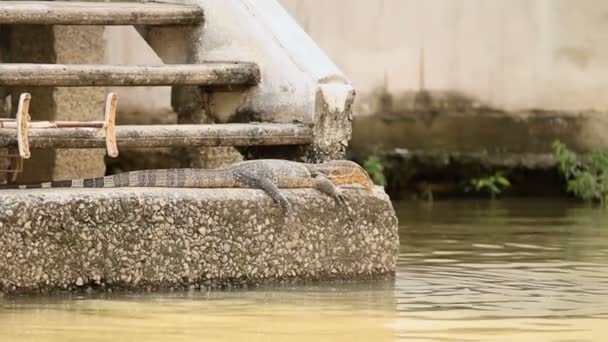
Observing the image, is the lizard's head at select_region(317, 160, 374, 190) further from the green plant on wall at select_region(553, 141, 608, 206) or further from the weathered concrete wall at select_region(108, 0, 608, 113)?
the green plant on wall at select_region(553, 141, 608, 206)

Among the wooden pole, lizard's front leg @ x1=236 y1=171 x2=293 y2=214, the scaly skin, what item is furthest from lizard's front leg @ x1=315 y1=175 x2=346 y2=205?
the wooden pole

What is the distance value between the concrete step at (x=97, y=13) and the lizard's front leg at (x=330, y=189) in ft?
5.43

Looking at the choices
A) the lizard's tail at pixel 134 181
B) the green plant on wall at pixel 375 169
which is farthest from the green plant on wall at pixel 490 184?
the lizard's tail at pixel 134 181

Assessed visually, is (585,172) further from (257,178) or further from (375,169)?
(257,178)

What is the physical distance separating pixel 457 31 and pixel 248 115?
4.82 meters

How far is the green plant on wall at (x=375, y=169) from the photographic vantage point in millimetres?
12844

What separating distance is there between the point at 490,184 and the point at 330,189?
5876 mm

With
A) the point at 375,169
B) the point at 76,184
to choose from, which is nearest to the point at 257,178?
the point at 76,184

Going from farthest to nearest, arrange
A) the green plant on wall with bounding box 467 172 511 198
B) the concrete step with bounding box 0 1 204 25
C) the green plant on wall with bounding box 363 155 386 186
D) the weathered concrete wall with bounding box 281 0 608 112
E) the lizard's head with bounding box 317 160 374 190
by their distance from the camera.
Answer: the green plant on wall with bounding box 467 172 511 198
the weathered concrete wall with bounding box 281 0 608 112
the green plant on wall with bounding box 363 155 386 186
the concrete step with bounding box 0 1 204 25
the lizard's head with bounding box 317 160 374 190

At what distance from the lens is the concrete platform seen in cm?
724

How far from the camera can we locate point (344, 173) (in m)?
8.22

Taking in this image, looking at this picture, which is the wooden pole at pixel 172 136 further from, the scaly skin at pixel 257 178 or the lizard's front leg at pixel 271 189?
the lizard's front leg at pixel 271 189

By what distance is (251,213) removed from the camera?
770cm

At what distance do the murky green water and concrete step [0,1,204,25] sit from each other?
181cm
